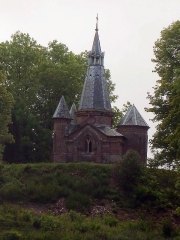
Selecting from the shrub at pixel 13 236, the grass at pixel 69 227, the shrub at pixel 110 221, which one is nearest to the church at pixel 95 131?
the shrub at pixel 110 221

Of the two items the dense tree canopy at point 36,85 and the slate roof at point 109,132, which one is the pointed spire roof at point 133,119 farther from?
the dense tree canopy at point 36,85

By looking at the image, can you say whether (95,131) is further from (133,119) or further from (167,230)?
(167,230)

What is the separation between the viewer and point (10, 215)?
35.3m

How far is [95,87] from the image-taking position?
51.8 meters

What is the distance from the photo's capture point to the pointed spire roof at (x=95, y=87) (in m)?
51.3

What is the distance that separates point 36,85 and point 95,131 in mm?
A: 14706

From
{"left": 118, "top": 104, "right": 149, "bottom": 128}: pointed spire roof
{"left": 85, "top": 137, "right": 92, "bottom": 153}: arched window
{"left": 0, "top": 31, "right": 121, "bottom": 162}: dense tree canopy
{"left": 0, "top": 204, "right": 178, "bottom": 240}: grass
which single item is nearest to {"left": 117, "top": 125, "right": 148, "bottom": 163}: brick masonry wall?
{"left": 118, "top": 104, "right": 149, "bottom": 128}: pointed spire roof

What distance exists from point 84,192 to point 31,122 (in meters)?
20.2

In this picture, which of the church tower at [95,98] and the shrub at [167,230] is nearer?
the shrub at [167,230]

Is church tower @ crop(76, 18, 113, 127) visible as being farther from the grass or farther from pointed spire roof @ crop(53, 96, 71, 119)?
the grass

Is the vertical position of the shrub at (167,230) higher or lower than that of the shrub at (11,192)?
lower

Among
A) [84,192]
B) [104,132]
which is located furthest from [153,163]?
[104,132]

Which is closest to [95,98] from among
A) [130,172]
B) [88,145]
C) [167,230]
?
[88,145]

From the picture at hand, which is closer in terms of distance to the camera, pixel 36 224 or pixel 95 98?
pixel 36 224
